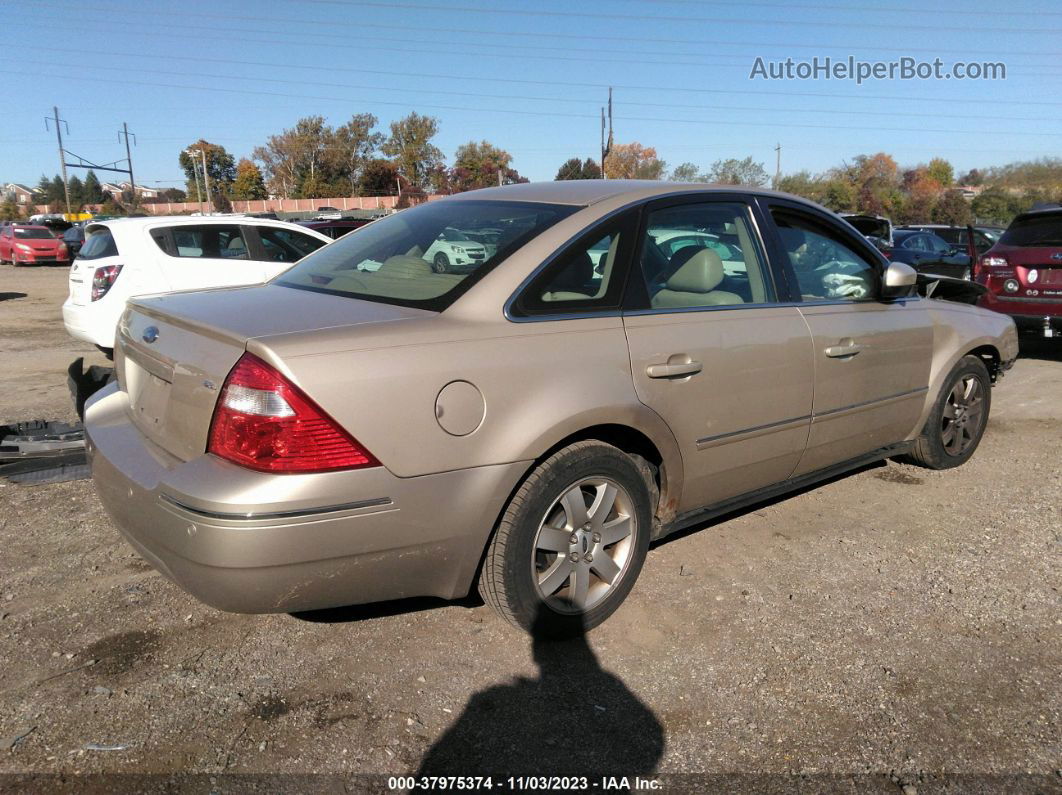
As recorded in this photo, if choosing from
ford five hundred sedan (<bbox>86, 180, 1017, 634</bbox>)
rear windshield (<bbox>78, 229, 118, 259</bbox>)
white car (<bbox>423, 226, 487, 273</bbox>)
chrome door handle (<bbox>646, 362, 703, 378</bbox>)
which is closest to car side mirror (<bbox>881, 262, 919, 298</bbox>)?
ford five hundred sedan (<bbox>86, 180, 1017, 634</bbox>)

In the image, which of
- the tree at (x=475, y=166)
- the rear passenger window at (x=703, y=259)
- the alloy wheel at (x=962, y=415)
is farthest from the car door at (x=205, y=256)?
the tree at (x=475, y=166)

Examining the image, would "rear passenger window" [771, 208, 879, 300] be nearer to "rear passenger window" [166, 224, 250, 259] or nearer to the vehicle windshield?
"rear passenger window" [166, 224, 250, 259]

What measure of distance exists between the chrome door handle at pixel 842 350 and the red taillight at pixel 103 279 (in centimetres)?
668

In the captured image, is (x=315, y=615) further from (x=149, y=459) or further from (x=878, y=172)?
(x=878, y=172)

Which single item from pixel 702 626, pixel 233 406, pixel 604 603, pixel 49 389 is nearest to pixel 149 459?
pixel 233 406

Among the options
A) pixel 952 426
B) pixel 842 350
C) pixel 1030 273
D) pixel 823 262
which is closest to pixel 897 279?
pixel 823 262

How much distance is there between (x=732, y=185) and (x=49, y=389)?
620 centimetres

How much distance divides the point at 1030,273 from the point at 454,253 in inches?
285

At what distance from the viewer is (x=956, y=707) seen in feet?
8.54

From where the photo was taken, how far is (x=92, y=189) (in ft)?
363

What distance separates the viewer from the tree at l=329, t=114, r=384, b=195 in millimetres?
77562

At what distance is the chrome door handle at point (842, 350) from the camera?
3673 mm

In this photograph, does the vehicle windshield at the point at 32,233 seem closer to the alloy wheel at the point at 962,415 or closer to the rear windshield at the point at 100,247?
the rear windshield at the point at 100,247

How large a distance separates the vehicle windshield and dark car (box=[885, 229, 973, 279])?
88.0ft
